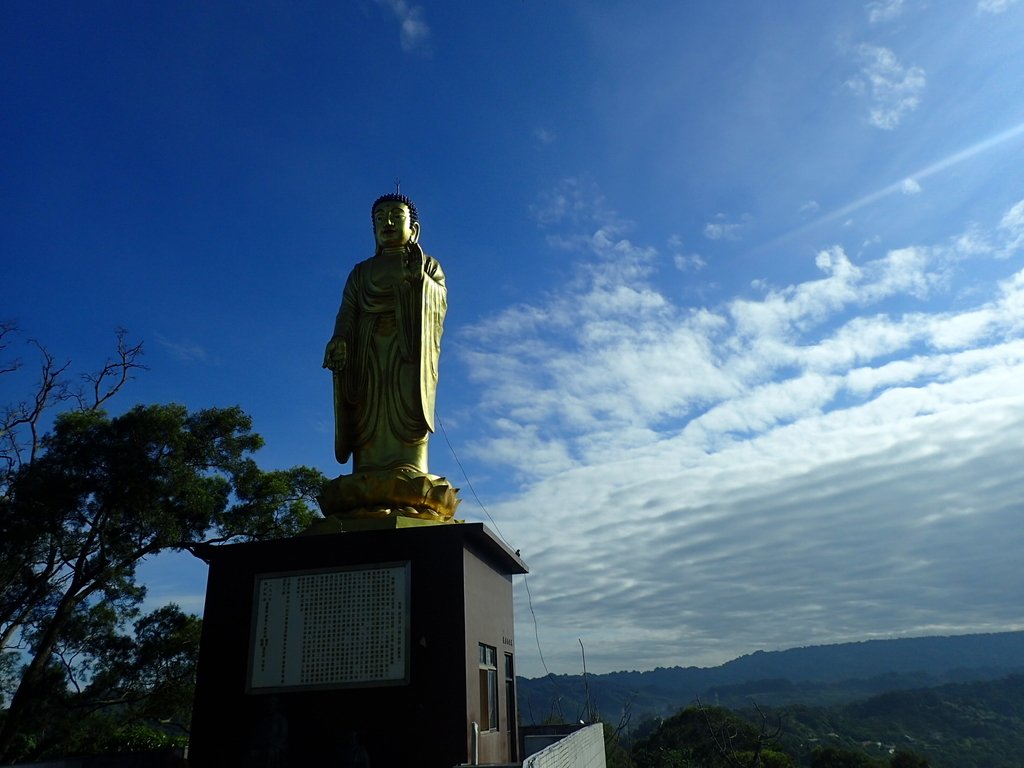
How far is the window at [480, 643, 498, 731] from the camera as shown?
620 centimetres

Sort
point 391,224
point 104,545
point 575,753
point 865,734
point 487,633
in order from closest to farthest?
point 575,753, point 487,633, point 391,224, point 104,545, point 865,734

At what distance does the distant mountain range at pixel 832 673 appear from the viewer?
10125 centimetres

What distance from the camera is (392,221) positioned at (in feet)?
26.6

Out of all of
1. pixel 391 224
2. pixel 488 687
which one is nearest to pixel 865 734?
pixel 488 687

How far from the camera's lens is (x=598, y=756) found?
808 centimetres

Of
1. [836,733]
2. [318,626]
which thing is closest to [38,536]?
[318,626]

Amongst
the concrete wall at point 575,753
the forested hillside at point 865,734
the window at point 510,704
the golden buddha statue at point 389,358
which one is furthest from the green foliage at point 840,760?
the golden buddha statue at point 389,358

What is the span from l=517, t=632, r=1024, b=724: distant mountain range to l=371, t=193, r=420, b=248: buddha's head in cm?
8538

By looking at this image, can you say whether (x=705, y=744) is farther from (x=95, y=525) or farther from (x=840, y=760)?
(x=95, y=525)

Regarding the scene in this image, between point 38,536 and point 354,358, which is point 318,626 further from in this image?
point 38,536

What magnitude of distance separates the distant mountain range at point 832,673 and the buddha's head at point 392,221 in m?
85.4

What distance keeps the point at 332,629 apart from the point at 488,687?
1424mm

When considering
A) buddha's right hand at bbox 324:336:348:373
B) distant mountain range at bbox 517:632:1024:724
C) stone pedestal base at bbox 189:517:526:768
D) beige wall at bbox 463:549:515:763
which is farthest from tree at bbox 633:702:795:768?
distant mountain range at bbox 517:632:1024:724

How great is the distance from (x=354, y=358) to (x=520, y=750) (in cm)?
448
